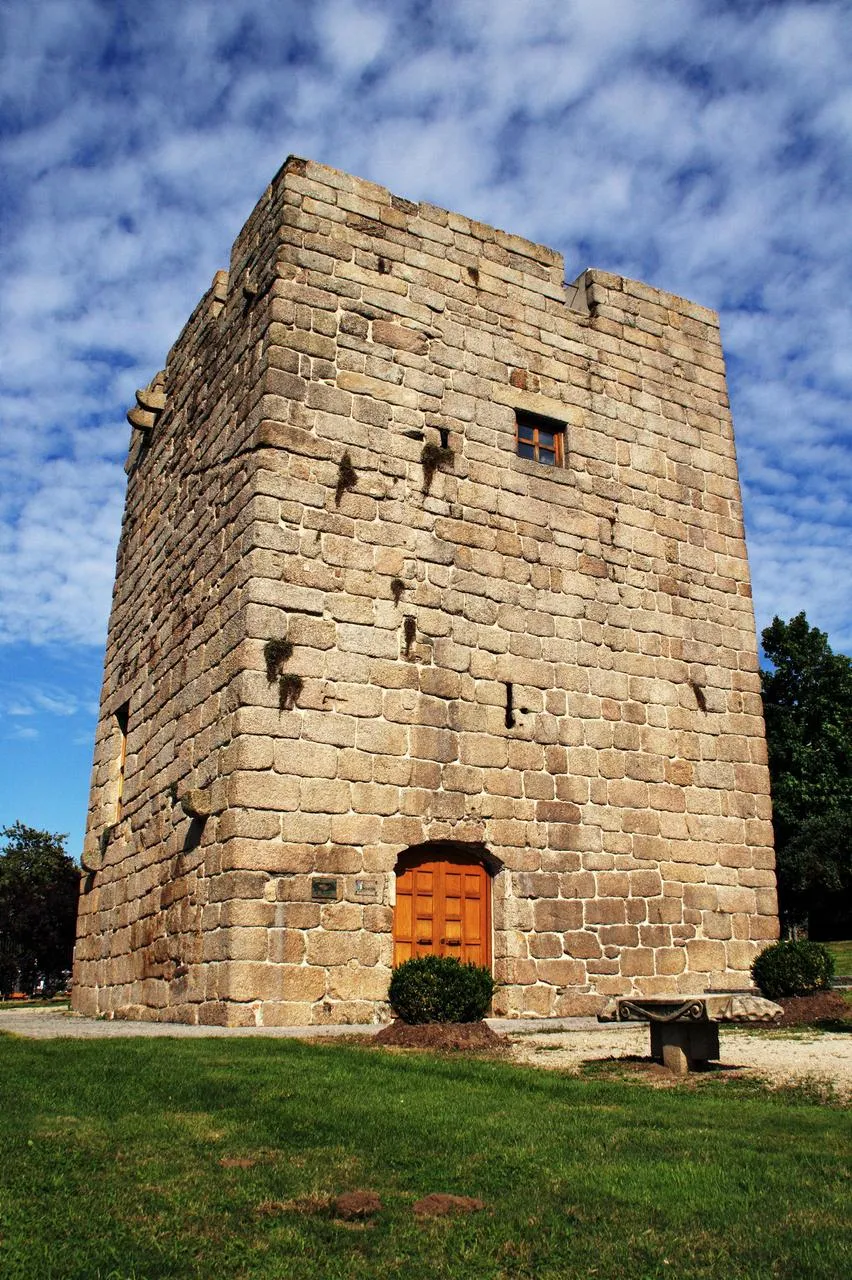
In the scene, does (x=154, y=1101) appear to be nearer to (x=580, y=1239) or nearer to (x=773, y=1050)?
(x=580, y=1239)

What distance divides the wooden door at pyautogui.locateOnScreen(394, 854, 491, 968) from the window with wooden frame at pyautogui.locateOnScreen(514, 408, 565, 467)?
17.2 feet

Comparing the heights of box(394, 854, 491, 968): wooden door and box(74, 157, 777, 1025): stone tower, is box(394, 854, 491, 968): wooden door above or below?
below

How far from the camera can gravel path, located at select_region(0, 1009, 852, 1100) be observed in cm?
756

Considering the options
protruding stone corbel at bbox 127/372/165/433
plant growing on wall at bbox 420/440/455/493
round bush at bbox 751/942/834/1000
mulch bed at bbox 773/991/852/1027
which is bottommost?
mulch bed at bbox 773/991/852/1027

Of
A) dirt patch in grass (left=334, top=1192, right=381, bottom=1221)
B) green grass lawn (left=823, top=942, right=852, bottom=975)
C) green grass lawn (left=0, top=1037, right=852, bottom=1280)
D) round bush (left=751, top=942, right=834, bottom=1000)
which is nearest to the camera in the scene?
green grass lawn (left=0, top=1037, right=852, bottom=1280)

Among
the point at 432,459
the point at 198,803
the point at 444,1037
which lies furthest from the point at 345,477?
the point at 444,1037

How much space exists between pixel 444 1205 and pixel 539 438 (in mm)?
11102

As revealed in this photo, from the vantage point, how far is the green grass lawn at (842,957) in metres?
19.6

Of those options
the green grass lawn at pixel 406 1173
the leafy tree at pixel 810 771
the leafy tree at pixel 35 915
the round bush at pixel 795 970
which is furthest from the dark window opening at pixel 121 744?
the leafy tree at pixel 810 771

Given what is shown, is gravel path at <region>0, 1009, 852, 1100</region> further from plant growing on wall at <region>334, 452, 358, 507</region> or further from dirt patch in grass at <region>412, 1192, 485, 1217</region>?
plant growing on wall at <region>334, 452, 358, 507</region>

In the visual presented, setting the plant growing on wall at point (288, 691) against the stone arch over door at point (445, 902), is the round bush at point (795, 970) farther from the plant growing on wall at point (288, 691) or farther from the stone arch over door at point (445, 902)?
the plant growing on wall at point (288, 691)

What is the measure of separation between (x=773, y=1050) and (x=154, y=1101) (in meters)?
5.10

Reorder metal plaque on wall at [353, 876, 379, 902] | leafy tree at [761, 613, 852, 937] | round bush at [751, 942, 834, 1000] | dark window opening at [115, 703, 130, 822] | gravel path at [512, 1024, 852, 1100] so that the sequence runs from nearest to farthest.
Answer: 1. gravel path at [512, 1024, 852, 1100]
2. metal plaque on wall at [353, 876, 379, 902]
3. round bush at [751, 942, 834, 1000]
4. dark window opening at [115, 703, 130, 822]
5. leafy tree at [761, 613, 852, 937]

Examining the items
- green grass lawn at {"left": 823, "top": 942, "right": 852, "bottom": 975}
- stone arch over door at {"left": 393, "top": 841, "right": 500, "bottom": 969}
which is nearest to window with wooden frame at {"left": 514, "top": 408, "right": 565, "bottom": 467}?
stone arch over door at {"left": 393, "top": 841, "right": 500, "bottom": 969}
